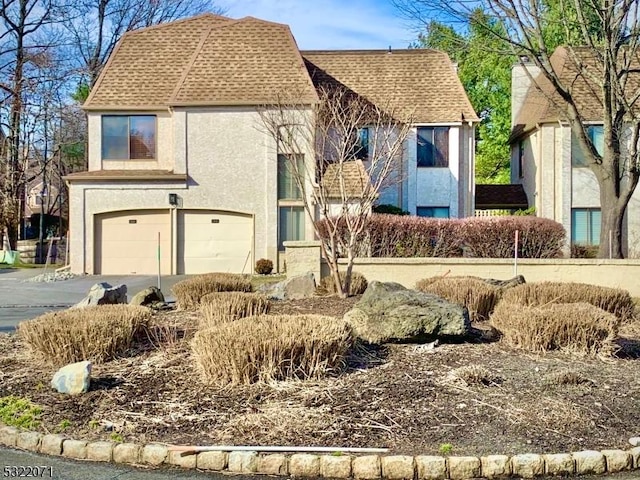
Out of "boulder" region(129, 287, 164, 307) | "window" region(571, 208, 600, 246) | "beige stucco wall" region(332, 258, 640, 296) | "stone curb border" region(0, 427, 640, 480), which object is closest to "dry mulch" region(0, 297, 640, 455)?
"stone curb border" region(0, 427, 640, 480)

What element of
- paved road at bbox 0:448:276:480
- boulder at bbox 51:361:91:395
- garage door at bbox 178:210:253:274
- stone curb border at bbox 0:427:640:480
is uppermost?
garage door at bbox 178:210:253:274

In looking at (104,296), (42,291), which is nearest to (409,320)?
(104,296)

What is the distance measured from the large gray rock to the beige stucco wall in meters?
8.41

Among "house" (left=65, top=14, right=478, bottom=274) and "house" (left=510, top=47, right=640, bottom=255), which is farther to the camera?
"house" (left=510, top=47, right=640, bottom=255)

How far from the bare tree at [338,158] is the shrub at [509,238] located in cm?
283

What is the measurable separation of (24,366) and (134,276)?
16.7 metres

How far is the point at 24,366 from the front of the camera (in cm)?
841

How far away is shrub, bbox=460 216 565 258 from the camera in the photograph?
1934cm

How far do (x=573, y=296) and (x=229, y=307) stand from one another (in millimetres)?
5392

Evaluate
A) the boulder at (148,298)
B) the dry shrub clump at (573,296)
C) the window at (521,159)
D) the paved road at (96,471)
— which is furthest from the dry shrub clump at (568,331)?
the window at (521,159)

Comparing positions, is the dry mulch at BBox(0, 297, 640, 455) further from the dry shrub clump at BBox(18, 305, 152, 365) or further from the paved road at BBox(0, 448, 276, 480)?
the paved road at BBox(0, 448, 276, 480)

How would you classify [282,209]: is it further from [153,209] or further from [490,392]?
[490,392]

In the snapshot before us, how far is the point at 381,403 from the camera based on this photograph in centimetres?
670

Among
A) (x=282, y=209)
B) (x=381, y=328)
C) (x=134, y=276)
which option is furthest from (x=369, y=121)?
(x=381, y=328)
